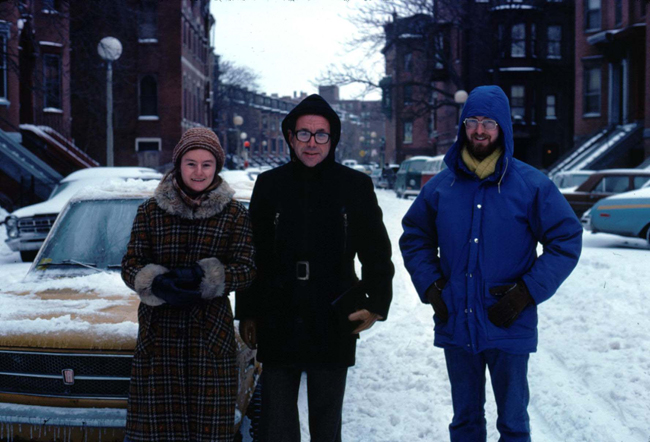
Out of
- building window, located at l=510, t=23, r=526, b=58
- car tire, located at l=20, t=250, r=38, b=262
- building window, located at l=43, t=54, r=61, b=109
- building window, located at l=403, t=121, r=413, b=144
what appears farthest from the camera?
building window, located at l=403, t=121, r=413, b=144

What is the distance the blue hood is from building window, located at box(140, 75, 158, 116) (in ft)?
114

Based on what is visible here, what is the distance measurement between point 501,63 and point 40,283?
39824mm

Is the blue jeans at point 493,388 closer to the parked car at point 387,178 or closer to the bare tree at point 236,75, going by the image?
the parked car at point 387,178

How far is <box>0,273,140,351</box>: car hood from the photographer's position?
3.86m

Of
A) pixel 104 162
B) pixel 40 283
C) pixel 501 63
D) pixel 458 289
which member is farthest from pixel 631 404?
pixel 501 63

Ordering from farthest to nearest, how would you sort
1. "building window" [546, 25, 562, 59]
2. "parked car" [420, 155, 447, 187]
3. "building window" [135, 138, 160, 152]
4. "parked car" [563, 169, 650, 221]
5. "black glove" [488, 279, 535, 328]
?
"building window" [546, 25, 562, 59] < "building window" [135, 138, 160, 152] < "parked car" [420, 155, 447, 187] < "parked car" [563, 169, 650, 221] < "black glove" [488, 279, 535, 328]

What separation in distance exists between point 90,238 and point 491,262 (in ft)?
10.6

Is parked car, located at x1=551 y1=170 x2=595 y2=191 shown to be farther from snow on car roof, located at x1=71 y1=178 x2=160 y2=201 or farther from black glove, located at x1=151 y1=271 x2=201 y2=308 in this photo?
black glove, located at x1=151 y1=271 x2=201 y2=308

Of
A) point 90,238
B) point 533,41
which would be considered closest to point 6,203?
point 90,238

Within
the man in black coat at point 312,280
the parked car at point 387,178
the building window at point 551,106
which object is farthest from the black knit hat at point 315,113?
the building window at point 551,106

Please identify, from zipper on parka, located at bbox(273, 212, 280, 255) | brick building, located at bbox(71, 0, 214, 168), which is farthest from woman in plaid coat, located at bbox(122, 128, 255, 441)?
brick building, located at bbox(71, 0, 214, 168)

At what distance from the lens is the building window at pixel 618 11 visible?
103 feet

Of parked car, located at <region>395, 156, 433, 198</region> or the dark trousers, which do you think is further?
parked car, located at <region>395, 156, 433, 198</region>

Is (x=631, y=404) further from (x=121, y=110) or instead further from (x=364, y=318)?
(x=121, y=110)
